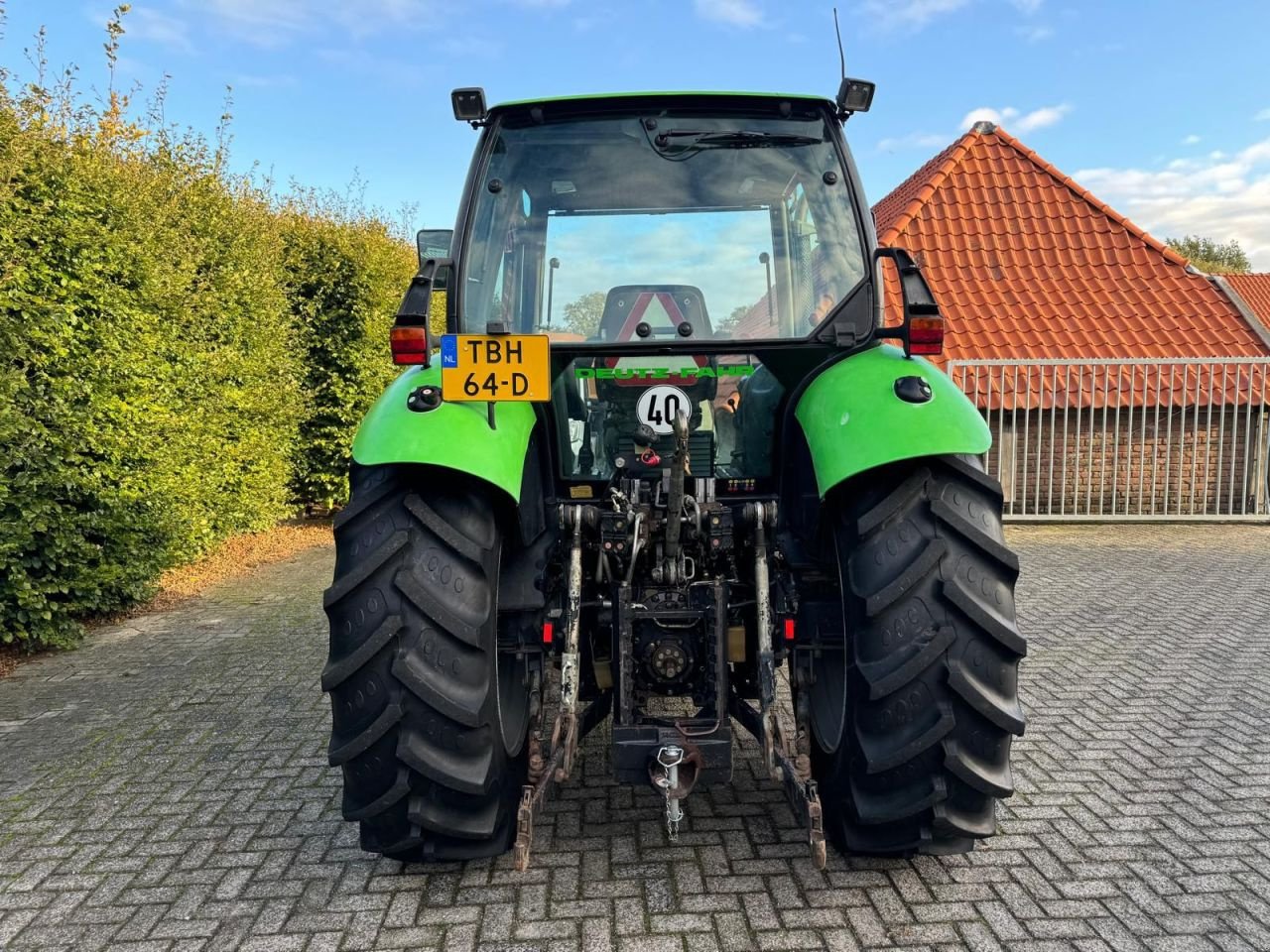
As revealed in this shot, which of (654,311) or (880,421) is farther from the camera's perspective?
(654,311)

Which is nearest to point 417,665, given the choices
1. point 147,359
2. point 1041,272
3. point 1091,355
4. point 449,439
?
point 449,439

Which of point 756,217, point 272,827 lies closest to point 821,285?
point 756,217

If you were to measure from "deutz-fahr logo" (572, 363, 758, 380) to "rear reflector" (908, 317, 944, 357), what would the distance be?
0.54 metres

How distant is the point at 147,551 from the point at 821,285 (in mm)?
5279

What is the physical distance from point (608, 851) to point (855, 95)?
2657mm

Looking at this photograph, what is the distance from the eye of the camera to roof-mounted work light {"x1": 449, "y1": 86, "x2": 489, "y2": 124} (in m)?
3.09

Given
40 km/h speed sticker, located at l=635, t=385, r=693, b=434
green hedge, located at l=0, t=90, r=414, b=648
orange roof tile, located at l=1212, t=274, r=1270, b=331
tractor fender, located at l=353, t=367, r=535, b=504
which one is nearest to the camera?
tractor fender, located at l=353, t=367, r=535, b=504

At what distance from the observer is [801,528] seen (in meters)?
2.99

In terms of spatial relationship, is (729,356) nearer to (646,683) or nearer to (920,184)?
(646,683)

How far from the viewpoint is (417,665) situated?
98.3 inches

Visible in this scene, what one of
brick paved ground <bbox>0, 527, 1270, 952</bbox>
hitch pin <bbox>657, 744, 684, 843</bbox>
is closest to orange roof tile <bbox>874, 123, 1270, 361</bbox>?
brick paved ground <bbox>0, 527, 1270, 952</bbox>

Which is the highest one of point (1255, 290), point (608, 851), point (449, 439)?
point (1255, 290)

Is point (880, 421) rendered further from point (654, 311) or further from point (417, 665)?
point (417, 665)

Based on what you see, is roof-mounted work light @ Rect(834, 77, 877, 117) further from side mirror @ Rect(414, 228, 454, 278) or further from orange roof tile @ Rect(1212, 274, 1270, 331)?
orange roof tile @ Rect(1212, 274, 1270, 331)
